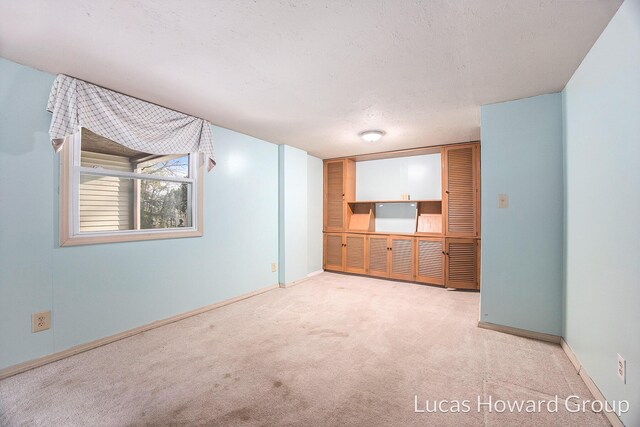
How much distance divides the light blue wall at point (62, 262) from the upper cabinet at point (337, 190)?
220cm

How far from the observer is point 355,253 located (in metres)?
4.86

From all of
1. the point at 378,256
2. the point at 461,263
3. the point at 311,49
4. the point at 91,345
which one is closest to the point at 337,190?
the point at 378,256

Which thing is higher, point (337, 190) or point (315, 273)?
point (337, 190)

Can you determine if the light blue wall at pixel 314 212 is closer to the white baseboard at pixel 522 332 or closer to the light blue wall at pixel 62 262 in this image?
the light blue wall at pixel 62 262

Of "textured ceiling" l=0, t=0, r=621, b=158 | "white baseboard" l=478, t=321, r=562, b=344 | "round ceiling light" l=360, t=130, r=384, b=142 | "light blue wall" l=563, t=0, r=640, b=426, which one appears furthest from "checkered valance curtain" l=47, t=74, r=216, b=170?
"white baseboard" l=478, t=321, r=562, b=344

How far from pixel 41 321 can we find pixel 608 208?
3833 millimetres

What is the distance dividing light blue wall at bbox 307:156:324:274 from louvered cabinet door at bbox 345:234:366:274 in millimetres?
557

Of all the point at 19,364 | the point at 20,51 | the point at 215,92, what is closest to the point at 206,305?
the point at 19,364

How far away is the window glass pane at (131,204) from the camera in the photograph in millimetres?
2297

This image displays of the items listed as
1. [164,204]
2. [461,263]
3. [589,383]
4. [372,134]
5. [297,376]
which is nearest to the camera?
[589,383]

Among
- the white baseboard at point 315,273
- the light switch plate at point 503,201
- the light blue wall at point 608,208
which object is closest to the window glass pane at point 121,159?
the white baseboard at point 315,273

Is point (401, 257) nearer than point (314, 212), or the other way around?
point (401, 257)

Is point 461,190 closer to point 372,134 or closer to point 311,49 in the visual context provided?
point 372,134

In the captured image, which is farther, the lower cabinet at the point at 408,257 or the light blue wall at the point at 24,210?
Result: the lower cabinet at the point at 408,257
